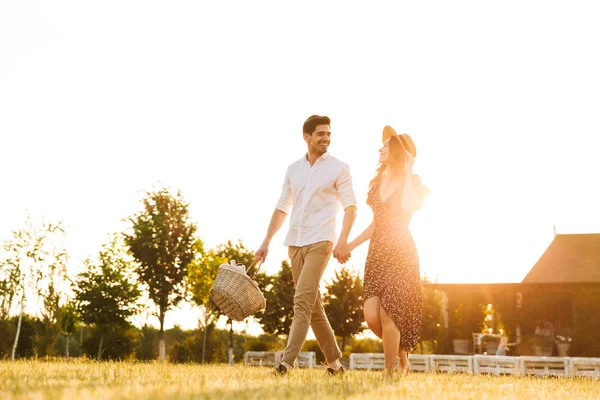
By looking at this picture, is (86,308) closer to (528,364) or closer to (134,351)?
(134,351)

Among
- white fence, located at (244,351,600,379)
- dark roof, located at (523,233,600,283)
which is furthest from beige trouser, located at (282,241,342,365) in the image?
dark roof, located at (523,233,600,283)

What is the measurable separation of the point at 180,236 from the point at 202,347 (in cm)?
566

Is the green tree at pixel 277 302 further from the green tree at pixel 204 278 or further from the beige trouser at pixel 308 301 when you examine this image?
the beige trouser at pixel 308 301

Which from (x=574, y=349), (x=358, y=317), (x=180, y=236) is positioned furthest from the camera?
(x=358, y=317)

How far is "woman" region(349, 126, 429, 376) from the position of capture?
Answer: 620cm

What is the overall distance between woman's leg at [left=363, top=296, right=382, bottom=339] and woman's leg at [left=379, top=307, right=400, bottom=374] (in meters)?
0.08

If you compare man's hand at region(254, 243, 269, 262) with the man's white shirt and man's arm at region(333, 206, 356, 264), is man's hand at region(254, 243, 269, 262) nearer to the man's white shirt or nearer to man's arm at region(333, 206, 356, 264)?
the man's white shirt

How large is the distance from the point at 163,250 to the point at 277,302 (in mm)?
7179

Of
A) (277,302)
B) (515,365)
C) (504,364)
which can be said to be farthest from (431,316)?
(515,365)

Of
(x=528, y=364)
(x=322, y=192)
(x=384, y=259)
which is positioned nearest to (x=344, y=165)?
(x=322, y=192)

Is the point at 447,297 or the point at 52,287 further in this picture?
the point at 447,297

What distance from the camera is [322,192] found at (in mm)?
6375

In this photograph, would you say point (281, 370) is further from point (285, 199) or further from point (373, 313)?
point (285, 199)

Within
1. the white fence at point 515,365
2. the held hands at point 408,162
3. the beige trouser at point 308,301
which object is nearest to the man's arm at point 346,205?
the beige trouser at point 308,301
